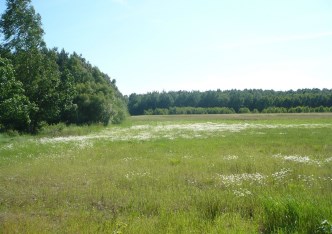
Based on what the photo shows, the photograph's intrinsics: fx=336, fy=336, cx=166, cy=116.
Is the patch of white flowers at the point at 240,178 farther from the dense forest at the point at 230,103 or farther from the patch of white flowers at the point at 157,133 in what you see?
the dense forest at the point at 230,103

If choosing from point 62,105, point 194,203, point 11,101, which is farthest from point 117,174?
point 62,105

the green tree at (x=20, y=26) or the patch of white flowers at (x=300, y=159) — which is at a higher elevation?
the green tree at (x=20, y=26)

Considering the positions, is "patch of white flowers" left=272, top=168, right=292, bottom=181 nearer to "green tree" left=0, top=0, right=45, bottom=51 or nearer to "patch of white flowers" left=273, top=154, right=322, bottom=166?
"patch of white flowers" left=273, top=154, right=322, bottom=166

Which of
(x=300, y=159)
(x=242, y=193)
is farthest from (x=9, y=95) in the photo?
(x=242, y=193)

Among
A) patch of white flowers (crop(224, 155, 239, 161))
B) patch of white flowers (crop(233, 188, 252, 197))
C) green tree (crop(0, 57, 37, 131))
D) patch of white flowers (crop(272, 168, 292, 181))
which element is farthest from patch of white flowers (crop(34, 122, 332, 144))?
patch of white flowers (crop(233, 188, 252, 197))

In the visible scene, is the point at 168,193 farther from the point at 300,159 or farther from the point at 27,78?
the point at 27,78

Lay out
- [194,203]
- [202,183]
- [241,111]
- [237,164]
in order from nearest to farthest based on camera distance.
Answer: [194,203], [202,183], [237,164], [241,111]

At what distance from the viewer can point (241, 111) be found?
155 m

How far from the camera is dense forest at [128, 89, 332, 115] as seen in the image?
481 feet

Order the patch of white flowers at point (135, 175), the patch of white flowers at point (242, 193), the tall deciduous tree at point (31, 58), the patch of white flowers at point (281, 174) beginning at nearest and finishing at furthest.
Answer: the patch of white flowers at point (242, 193)
the patch of white flowers at point (281, 174)
the patch of white flowers at point (135, 175)
the tall deciduous tree at point (31, 58)

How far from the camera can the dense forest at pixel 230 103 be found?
146500 millimetres

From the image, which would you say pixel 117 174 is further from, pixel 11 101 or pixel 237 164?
pixel 11 101

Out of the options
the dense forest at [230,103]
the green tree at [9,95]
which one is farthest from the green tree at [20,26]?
the dense forest at [230,103]

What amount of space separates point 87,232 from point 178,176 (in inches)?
271
